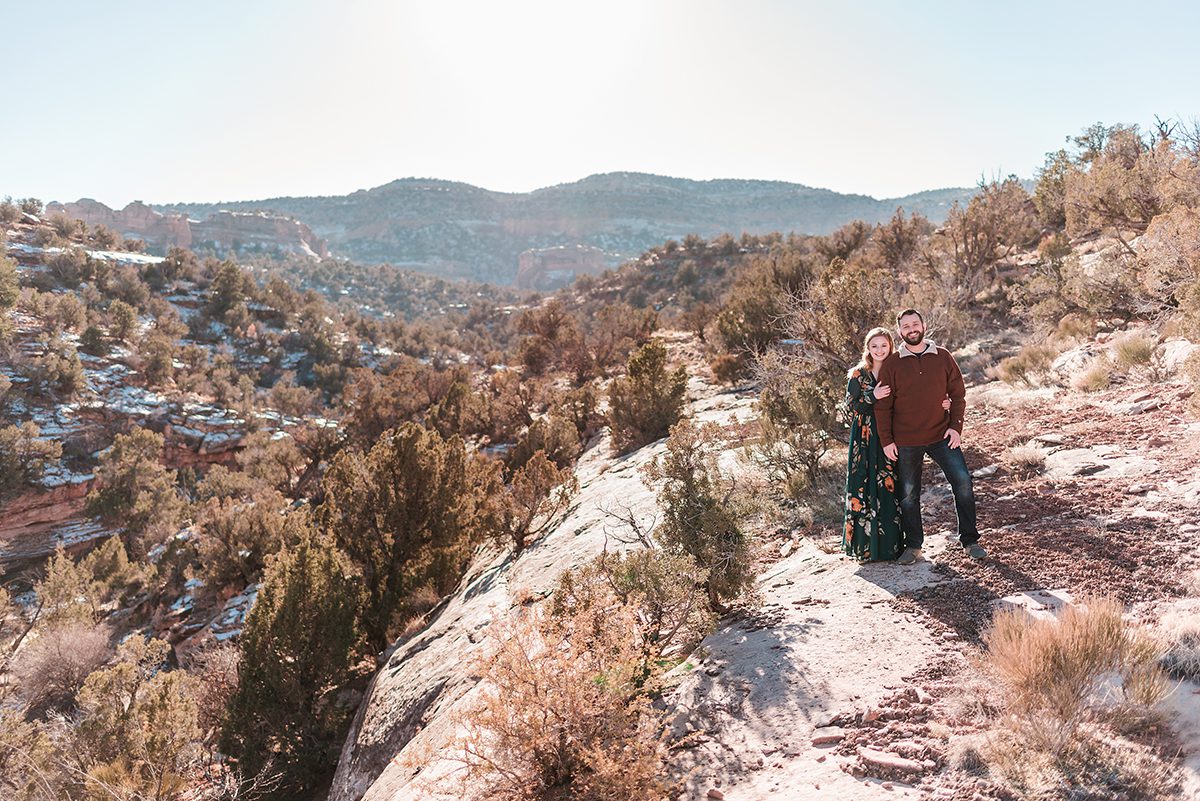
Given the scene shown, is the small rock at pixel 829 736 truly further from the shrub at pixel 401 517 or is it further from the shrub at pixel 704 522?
the shrub at pixel 401 517

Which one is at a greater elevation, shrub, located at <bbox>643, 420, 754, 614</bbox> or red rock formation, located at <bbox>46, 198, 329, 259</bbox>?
red rock formation, located at <bbox>46, 198, 329, 259</bbox>

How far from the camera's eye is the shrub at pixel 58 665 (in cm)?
1393

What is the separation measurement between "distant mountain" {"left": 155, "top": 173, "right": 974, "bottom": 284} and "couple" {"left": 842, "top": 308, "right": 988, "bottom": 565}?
110 meters

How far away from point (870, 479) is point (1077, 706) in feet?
7.05

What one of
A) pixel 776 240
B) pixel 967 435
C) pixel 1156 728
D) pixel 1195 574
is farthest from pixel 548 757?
pixel 776 240

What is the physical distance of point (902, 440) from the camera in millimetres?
4074

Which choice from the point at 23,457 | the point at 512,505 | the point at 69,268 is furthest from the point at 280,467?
the point at 69,268

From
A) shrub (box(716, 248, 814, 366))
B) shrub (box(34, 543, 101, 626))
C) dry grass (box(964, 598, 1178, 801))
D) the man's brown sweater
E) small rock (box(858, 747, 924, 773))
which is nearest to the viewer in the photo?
dry grass (box(964, 598, 1178, 801))

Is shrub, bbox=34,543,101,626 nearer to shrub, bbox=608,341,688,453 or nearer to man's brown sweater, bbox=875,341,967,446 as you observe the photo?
shrub, bbox=608,341,688,453

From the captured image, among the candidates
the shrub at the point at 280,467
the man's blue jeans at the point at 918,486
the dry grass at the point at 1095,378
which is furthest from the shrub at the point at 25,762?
the dry grass at the point at 1095,378

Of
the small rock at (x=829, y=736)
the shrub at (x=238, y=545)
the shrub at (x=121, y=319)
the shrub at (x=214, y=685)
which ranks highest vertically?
the shrub at (x=121, y=319)

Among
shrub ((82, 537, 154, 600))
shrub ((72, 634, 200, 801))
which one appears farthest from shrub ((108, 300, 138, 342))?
shrub ((72, 634, 200, 801))

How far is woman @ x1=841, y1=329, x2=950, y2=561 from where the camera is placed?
4.18 meters

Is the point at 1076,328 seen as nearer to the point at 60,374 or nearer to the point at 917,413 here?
the point at 917,413
